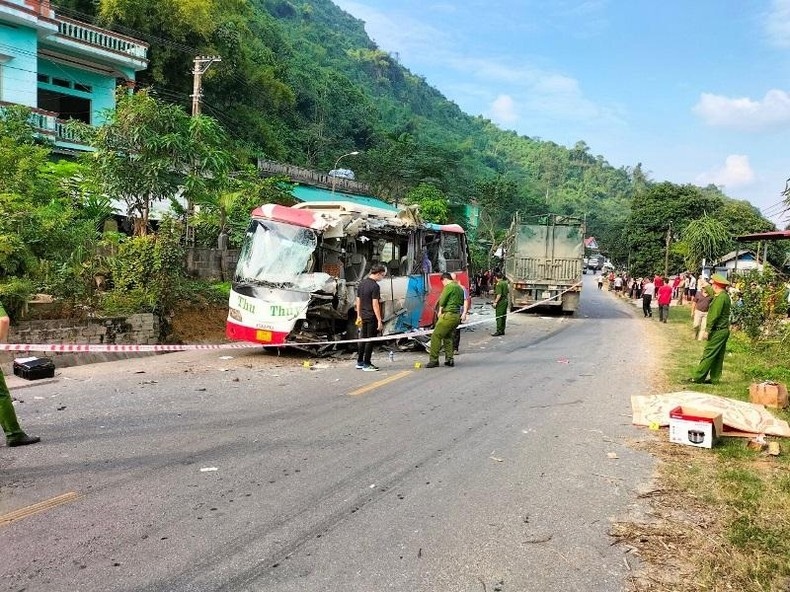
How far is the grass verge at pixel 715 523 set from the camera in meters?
3.83

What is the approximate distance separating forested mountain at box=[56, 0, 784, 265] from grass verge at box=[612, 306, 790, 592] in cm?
1958

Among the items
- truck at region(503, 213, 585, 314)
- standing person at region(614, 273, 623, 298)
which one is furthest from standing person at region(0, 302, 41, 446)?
standing person at region(614, 273, 623, 298)

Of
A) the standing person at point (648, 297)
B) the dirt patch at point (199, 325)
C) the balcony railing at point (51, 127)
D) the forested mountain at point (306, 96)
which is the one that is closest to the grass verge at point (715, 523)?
the dirt patch at point (199, 325)

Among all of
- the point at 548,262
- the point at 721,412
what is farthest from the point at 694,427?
the point at 548,262

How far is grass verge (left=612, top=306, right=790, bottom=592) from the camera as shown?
383cm

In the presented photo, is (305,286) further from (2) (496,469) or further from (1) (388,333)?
(2) (496,469)

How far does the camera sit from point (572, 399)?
894 centimetres

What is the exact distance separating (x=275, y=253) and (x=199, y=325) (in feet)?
12.8

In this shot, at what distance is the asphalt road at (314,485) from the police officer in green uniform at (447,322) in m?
1.63

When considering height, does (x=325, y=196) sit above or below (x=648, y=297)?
above

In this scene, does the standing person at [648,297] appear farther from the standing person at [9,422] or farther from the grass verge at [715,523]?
the standing person at [9,422]

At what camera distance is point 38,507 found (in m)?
4.48

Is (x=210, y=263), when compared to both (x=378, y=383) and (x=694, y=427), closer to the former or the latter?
(x=378, y=383)

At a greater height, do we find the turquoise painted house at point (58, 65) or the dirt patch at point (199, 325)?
the turquoise painted house at point (58, 65)
